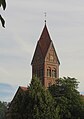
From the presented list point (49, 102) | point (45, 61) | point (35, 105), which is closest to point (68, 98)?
point (49, 102)

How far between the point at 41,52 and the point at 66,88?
31.2 m

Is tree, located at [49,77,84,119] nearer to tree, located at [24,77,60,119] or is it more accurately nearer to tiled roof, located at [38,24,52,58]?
tree, located at [24,77,60,119]

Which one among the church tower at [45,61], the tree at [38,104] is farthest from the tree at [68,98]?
the church tower at [45,61]

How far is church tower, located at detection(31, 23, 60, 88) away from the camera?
290 feet

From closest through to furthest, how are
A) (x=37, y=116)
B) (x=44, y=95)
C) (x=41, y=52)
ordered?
(x=37, y=116)
(x=44, y=95)
(x=41, y=52)

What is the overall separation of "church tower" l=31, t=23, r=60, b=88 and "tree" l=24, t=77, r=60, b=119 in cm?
3760

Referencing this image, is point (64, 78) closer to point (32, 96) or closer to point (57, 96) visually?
point (57, 96)

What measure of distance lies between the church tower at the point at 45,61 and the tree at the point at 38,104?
123 feet

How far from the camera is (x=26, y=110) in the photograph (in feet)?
156

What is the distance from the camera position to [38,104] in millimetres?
47594

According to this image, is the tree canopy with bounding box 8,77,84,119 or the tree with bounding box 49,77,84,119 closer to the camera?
the tree canopy with bounding box 8,77,84,119

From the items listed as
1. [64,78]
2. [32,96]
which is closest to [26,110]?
[32,96]

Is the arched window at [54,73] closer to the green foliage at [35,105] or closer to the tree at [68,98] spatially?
the tree at [68,98]

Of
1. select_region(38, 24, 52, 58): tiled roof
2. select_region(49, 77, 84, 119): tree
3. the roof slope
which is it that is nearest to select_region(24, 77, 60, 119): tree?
select_region(49, 77, 84, 119): tree
